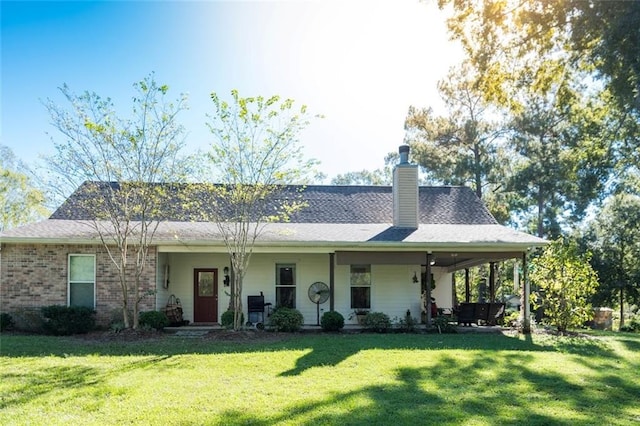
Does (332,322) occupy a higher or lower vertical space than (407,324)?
higher

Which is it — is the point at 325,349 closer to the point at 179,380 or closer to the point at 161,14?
the point at 179,380

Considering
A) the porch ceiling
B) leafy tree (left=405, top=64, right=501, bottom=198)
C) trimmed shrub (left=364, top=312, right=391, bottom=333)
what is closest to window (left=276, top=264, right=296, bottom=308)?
the porch ceiling

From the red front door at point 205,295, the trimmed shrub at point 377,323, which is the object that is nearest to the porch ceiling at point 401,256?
the trimmed shrub at point 377,323

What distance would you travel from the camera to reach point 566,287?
42.3 ft

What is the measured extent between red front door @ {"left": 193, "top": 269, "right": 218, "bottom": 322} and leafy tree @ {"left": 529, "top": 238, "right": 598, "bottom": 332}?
9240 mm

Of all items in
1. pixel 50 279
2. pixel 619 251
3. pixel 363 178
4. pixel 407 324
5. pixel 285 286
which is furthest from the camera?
pixel 363 178

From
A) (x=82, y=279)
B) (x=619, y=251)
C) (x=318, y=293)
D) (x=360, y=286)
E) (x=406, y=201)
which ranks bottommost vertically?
(x=318, y=293)

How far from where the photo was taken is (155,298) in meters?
13.3

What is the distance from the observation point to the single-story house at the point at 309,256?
1316 centimetres

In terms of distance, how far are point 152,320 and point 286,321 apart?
332 cm

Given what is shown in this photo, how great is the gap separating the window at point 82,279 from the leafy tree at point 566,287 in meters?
11.8

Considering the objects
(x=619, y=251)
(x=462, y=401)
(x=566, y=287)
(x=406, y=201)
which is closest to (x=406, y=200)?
(x=406, y=201)

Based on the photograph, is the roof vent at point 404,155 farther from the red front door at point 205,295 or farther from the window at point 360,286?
the red front door at point 205,295

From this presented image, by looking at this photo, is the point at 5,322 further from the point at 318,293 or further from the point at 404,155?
the point at 404,155
